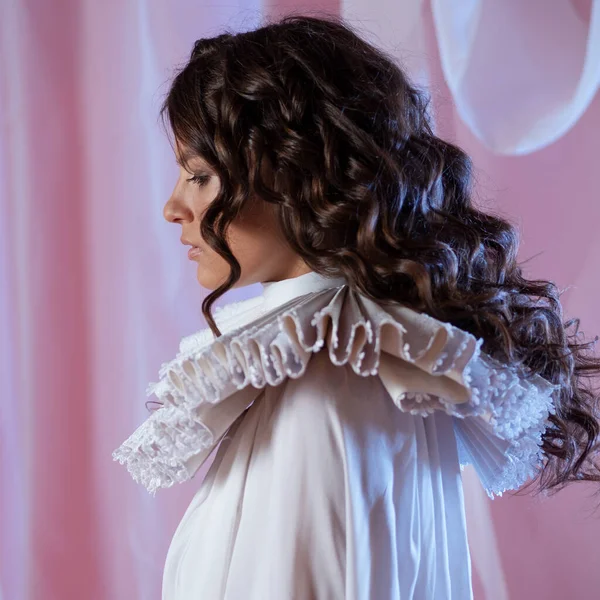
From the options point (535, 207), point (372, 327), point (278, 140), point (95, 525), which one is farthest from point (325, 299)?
point (95, 525)

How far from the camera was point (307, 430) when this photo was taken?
31.1 inches

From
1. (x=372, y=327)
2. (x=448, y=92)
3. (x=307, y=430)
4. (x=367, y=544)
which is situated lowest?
(x=367, y=544)

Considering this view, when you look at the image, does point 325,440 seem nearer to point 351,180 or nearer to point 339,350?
point 339,350

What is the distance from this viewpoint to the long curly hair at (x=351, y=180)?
34.0 inches

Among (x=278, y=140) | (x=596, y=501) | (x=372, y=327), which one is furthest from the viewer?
(x=596, y=501)

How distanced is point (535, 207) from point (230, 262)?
0.82 m

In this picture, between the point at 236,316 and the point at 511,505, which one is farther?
the point at 511,505

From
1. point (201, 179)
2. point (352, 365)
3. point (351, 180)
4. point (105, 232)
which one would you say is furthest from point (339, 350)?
point (105, 232)

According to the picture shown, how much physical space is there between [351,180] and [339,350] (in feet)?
0.78

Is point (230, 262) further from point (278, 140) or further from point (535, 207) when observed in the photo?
point (535, 207)

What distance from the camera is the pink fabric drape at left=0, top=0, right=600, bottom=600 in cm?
154

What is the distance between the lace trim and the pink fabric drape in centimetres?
80

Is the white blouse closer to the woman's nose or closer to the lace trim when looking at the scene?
the lace trim

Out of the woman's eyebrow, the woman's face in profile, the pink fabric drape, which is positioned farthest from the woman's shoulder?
the pink fabric drape
